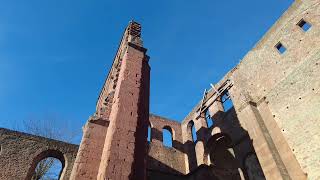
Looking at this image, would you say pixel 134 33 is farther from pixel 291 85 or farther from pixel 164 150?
pixel 164 150

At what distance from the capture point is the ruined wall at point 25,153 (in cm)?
1029

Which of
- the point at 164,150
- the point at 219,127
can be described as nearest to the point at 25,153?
the point at 164,150

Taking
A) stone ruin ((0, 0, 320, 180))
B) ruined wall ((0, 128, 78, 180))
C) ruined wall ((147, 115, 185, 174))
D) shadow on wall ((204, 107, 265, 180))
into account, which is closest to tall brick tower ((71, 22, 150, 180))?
stone ruin ((0, 0, 320, 180))

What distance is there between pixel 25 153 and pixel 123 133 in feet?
28.3

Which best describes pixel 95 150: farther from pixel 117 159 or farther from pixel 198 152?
pixel 198 152

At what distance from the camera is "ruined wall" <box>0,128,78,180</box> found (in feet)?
33.8

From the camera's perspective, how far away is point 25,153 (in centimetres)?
1096

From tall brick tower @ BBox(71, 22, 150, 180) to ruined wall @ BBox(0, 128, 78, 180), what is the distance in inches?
256

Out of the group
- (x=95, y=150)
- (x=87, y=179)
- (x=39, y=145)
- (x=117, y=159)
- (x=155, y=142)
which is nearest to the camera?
(x=117, y=159)

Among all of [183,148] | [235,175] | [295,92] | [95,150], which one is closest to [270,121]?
[295,92]

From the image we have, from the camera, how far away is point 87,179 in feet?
15.2

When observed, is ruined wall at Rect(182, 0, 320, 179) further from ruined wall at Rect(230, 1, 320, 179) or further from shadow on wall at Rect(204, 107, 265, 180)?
shadow on wall at Rect(204, 107, 265, 180)

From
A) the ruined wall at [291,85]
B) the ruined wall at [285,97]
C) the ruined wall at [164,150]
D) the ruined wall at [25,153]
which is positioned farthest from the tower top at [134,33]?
the ruined wall at [164,150]

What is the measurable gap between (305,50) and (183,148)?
944 centimetres
